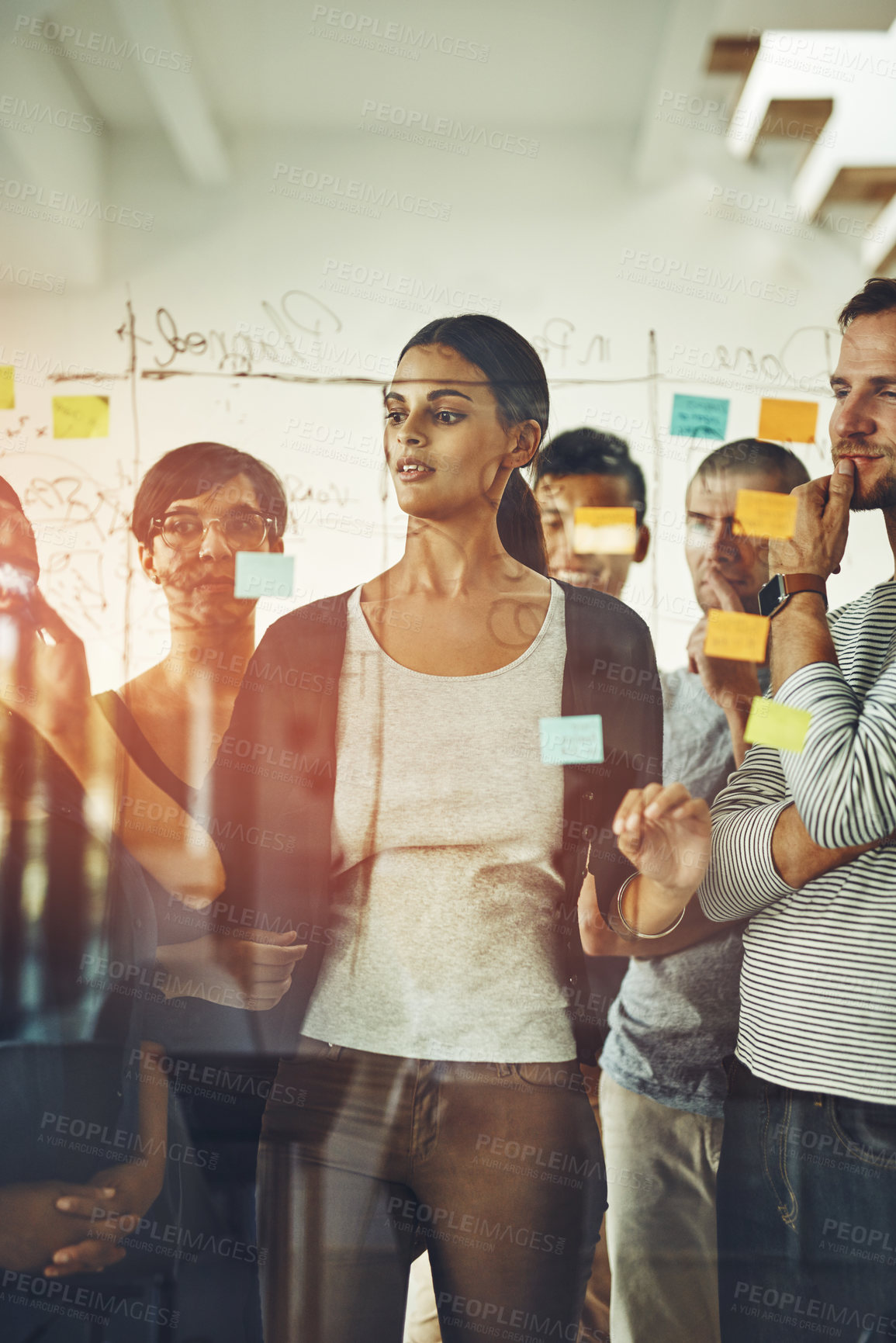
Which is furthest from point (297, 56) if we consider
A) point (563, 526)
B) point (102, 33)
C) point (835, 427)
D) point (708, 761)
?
point (708, 761)

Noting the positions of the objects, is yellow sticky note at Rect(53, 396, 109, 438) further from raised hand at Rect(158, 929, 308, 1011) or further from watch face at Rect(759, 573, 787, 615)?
watch face at Rect(759, 573, 787, 615)

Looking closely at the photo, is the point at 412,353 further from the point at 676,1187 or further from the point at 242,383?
the point at 676,1187

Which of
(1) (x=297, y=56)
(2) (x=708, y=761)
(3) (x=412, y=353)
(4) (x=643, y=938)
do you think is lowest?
(4) (x=643, y=938)

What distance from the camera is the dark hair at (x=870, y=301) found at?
1.69m

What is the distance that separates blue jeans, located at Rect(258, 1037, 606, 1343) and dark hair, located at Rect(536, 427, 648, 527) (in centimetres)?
104

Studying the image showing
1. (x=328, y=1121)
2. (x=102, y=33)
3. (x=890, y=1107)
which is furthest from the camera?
(x=102, y=33)

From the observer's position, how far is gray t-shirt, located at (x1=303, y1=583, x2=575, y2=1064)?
156 cm

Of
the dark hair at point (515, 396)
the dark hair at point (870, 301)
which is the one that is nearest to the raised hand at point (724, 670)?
the dark hair at point (515, 396)

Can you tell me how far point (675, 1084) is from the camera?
1600mm

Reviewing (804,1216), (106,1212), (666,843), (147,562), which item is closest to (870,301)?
(666,843)

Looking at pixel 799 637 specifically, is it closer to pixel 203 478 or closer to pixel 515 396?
pixel 515 396

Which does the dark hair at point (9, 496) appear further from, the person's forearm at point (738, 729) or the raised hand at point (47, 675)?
the person's forearm at point (738, 729)

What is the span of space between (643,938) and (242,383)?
127 centimetres

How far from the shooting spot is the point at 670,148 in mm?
1756
